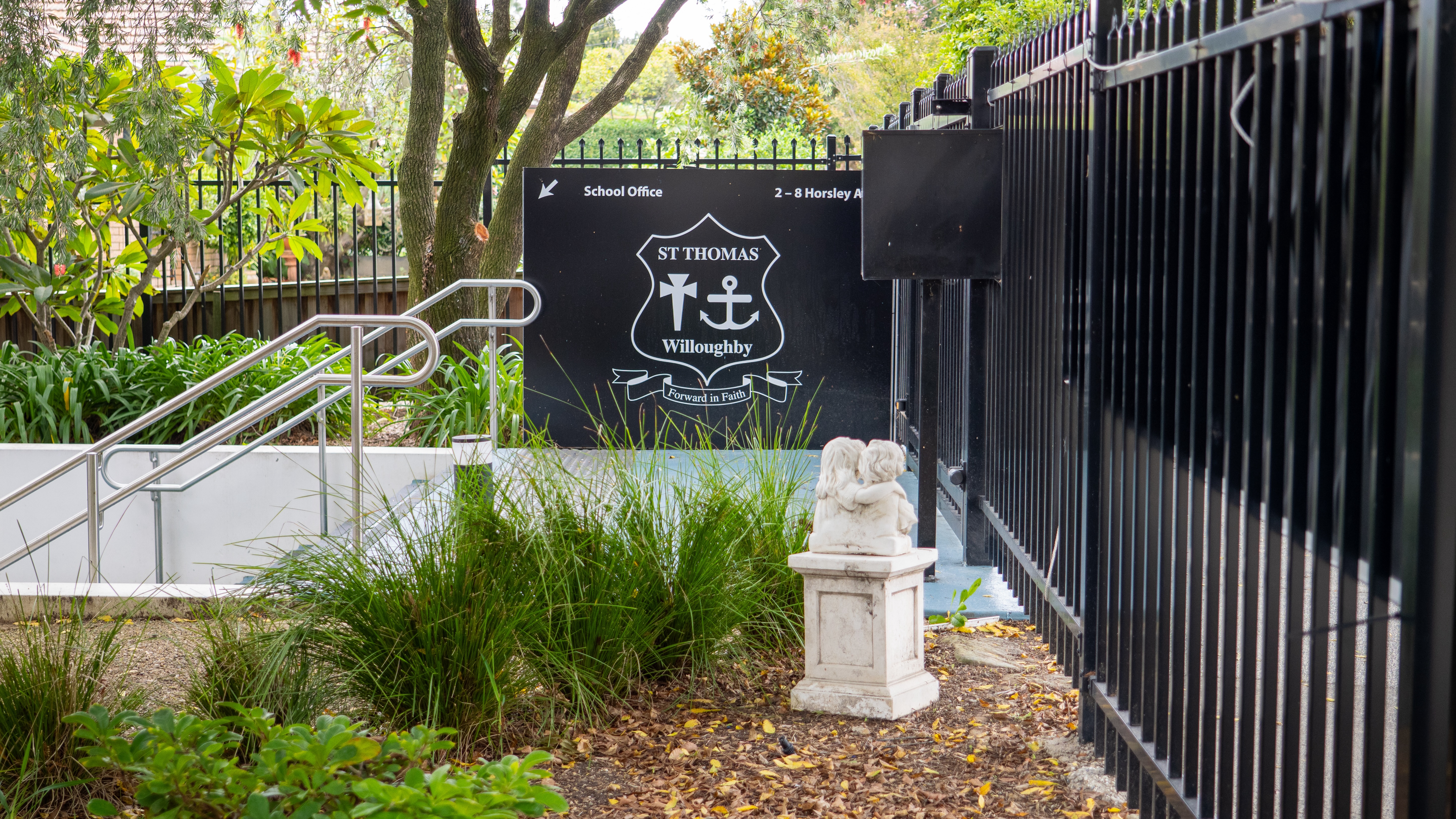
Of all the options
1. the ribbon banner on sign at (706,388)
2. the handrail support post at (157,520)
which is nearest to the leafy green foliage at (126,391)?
the handrail support post at (157,520)

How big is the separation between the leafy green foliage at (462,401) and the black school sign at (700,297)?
1.92 feet

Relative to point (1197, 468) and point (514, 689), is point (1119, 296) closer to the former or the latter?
point (1197, 468)

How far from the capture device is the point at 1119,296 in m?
3.51

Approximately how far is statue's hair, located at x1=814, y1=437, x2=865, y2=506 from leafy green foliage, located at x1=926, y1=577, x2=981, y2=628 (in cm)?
114

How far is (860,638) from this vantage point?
14.0 ft

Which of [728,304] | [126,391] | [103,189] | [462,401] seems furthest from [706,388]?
[103,189]

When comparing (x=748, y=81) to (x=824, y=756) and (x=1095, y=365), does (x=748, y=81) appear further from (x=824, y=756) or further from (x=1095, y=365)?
(x=824, y=756)

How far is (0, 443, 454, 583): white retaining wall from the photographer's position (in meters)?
7.92

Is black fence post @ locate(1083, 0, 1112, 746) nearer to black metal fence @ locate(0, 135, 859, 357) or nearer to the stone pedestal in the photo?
the stone pedestal

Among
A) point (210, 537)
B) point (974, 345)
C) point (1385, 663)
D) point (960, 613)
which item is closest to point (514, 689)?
point (960, 613)

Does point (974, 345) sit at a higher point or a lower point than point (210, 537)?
higher

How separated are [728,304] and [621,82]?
4.13 meters

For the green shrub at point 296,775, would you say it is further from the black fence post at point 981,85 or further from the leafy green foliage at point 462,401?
the leafy green foliage at point 462,401

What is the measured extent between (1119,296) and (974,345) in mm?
2554
